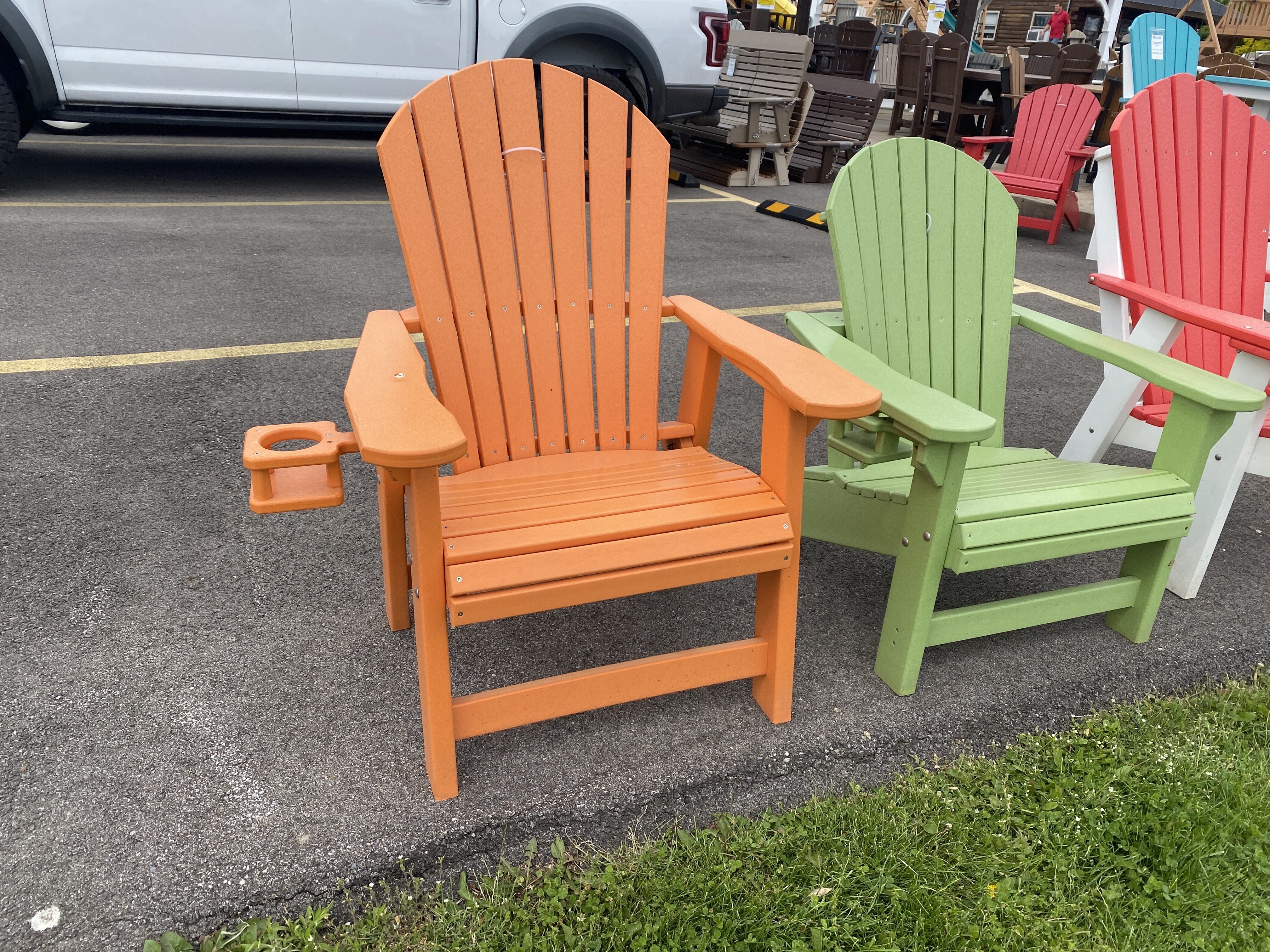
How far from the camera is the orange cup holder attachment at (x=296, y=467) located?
1.56 metres

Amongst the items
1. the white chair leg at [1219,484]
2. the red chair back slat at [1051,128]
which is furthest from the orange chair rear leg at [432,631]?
the red chair back slat at [1051,128]

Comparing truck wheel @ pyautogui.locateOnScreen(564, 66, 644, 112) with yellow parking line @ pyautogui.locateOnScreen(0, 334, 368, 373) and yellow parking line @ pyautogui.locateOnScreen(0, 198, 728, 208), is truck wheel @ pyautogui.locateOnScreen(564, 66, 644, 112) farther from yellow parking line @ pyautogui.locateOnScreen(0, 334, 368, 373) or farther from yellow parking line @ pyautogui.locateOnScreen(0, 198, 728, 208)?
yellow parking line @ pyautogui.locateOnScreen(0, 334, 368, 373)

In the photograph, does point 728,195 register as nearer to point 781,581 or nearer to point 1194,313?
point 1194,313

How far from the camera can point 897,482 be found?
6.89 ft

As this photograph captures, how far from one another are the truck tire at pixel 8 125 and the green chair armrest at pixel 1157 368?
5276mm

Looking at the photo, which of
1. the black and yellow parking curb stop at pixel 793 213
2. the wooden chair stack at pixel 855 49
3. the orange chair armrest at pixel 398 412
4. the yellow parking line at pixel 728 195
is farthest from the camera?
the wooden chair stack at pixel 855 49

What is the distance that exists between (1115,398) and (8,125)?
5.80m

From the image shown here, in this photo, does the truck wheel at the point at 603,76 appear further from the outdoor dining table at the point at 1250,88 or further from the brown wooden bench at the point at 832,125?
the outdoor dining table at the point at 1250,88

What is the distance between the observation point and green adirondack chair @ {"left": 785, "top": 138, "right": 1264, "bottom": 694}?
185 centimetres

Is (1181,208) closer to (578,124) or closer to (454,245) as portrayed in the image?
(578,124)

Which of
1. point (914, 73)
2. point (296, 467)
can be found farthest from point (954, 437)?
point (914, 73)

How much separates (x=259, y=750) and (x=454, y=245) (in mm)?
1172

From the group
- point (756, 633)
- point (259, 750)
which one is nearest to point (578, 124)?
point (756, 633)

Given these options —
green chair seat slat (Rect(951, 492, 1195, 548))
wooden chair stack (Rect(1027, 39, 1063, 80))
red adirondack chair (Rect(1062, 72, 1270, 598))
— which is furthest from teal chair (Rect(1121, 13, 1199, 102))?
wooden chair stack (Rect(1027, 39, 1063, 80))
